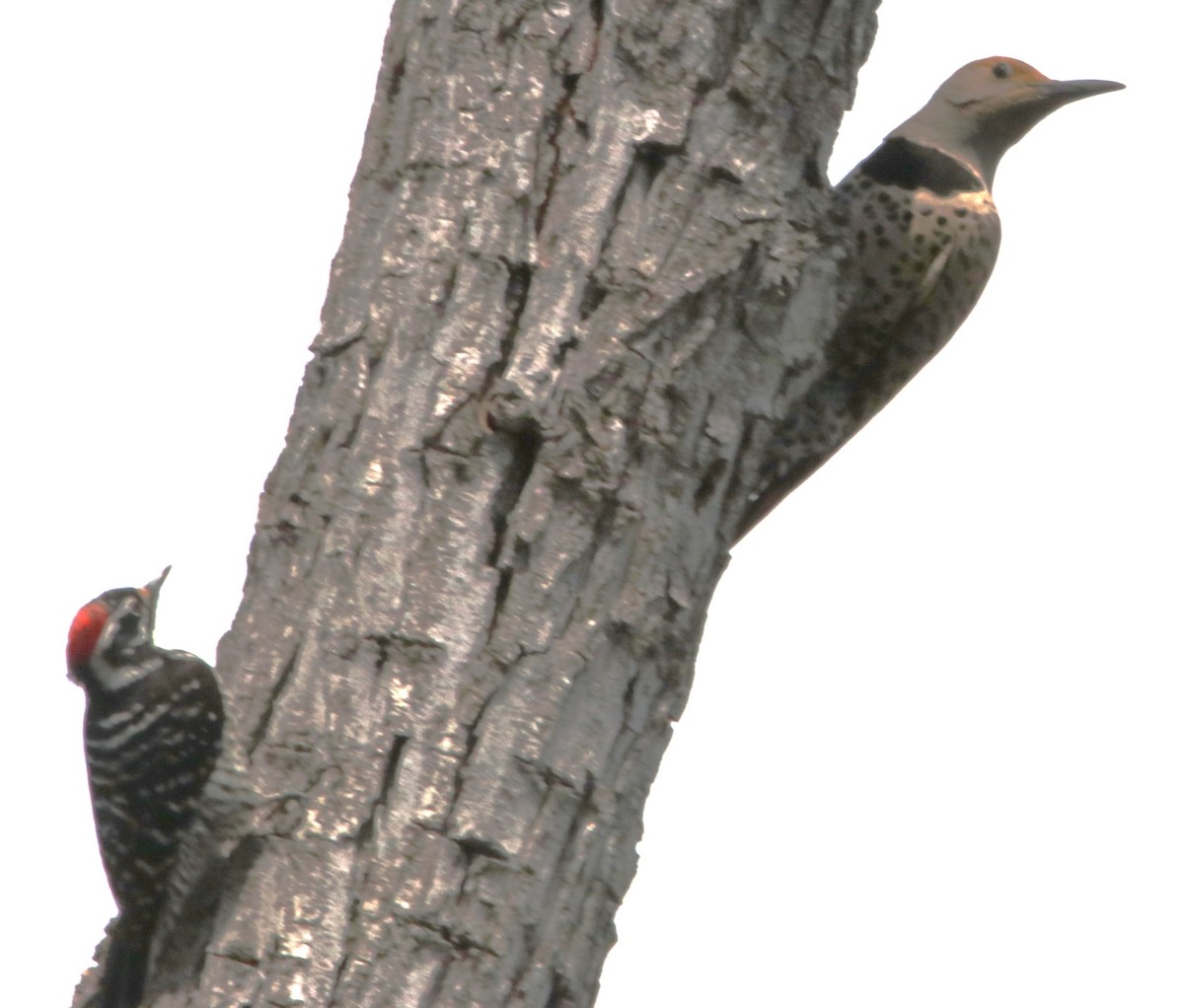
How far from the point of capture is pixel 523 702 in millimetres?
2436

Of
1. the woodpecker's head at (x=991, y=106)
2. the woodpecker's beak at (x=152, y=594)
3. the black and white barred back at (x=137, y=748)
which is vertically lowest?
the black and white barred back at (x=137, y=748)

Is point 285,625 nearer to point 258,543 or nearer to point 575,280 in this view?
point 258,543

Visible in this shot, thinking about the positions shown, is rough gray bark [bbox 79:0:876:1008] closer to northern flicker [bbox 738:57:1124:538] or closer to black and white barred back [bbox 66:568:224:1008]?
black and white barred back [bbox 66:568:224:1008]

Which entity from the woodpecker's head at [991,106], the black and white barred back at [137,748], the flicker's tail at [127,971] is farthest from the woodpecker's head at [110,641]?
the woodpecker's head at [991,106]

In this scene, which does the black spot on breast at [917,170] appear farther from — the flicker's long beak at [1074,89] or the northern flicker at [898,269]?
the flicker's long beak at [1074,89]

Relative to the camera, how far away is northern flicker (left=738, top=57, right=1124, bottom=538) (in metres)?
3.28

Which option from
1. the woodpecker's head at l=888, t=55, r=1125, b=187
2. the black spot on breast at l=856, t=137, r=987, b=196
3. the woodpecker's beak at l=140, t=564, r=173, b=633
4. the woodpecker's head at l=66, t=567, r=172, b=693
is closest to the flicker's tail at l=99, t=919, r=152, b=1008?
the woodpecker's head at l=66, t=567, r=172, b=693

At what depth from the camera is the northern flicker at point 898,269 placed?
3281 mm

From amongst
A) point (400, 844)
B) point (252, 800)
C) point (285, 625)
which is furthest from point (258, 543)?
point (400, 844)

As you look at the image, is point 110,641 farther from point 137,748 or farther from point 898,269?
point 898,269

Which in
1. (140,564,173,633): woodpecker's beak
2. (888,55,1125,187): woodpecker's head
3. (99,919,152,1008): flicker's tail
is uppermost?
(888,55,1125,187): woodpecker's head

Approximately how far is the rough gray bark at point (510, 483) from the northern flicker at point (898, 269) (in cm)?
34

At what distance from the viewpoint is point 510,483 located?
256 centimetres

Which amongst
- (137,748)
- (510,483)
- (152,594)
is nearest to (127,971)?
(137,748)
